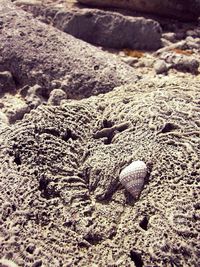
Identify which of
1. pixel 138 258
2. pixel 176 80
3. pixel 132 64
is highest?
pixel 176 80

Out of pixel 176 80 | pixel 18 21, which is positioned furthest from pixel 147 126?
pixel 18 21

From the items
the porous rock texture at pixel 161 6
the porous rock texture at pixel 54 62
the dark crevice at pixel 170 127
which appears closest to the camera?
the dark crevice at pixel 170 127

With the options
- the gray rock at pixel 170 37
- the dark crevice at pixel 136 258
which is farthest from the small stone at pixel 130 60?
the dark crevice at pixel 136 258

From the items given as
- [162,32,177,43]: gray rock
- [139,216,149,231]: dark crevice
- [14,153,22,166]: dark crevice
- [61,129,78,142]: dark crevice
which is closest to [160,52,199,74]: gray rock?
[162,32,177,43]: gray rock

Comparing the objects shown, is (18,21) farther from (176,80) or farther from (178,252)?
(178,252)

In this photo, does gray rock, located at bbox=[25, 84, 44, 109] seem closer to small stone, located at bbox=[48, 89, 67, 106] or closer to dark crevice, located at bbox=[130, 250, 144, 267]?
small stone, located at bbox=[48, 89, 67, 106]

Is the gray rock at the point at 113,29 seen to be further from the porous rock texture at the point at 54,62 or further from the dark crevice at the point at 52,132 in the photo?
the dark crevice at the point at 52,132
